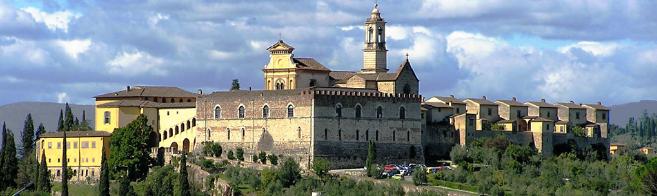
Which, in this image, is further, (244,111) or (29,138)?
(29,138)

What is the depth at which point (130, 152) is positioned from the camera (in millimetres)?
90438

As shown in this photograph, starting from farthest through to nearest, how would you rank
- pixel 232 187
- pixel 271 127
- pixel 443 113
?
pixel 443 113 < pixel 271 127 < pixel 232 187

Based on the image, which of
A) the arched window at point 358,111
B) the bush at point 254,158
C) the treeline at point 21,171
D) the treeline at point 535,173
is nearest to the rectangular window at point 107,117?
the treeline at point 21,171

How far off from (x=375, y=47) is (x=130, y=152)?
15436 millimetres

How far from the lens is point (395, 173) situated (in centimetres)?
8612

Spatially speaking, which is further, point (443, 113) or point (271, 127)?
point (443, 113)

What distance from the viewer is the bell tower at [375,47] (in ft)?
310

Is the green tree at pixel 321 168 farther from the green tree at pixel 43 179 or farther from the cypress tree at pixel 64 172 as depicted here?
the green tree at pixel 43 179

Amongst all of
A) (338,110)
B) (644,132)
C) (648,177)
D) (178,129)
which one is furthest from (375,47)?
(644,132)

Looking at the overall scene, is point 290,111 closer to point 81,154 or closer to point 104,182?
point 104,182

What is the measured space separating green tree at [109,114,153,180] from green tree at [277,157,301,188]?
10150 mm

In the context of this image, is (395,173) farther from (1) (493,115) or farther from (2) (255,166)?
(1) (493,115)

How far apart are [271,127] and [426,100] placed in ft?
52.6

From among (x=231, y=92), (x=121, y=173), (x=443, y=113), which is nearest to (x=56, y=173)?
(x=121, y=173)
